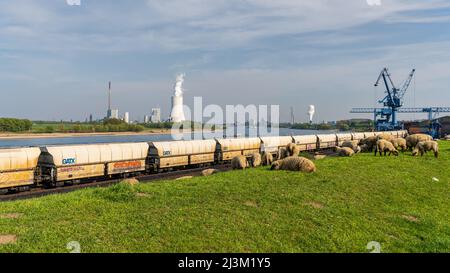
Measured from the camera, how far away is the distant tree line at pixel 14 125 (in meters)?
114

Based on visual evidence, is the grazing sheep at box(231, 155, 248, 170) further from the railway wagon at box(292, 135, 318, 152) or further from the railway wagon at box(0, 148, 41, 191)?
the railway wagon at box(292, 135, 318, 152)

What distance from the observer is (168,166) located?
37781 millimetres

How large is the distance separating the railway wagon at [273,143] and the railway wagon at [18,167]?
103 feet

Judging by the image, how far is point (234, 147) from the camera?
4719 centimetres

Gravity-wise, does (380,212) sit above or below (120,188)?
below

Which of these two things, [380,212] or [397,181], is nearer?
[380,212]

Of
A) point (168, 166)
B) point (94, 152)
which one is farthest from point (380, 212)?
point (168, 166)

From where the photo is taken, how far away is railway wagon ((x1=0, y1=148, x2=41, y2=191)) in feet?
78.0

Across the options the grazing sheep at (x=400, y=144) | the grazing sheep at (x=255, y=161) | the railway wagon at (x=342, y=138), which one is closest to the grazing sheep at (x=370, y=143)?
the grazing sheep at (x=400, y=144)

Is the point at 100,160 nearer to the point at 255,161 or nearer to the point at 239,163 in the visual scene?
the point at 239,163

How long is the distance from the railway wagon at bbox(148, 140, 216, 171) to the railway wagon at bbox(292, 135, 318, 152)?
58.0 feet

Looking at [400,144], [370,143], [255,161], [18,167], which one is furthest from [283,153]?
[18,167]
